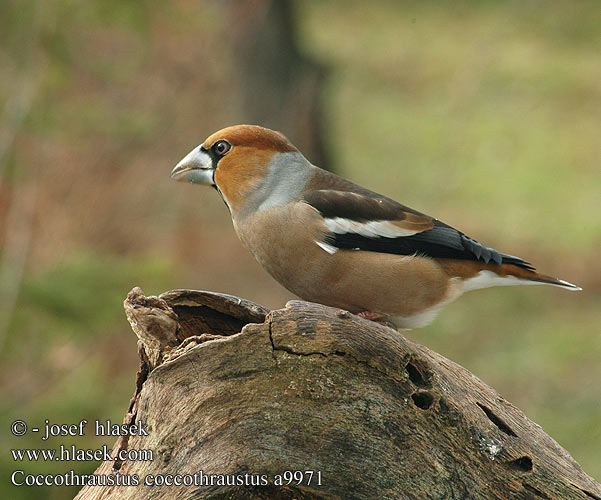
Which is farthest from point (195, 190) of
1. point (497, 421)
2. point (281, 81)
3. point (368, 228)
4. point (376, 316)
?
point (497, 421)

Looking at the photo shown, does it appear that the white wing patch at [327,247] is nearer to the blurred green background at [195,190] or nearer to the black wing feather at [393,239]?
the black wing feather at [393,239]

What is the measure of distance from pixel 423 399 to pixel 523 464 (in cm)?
54

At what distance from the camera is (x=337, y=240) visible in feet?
15.0

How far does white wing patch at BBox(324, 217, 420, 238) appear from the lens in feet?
15.2

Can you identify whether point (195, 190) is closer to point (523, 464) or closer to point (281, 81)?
point (281, 81)

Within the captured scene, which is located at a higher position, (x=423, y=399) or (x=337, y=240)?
(x=337, y=240)

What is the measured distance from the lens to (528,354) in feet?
36.1

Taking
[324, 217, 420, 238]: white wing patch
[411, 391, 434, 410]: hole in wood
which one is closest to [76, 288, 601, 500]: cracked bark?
[411, 391, 434, 410]: hole in wood

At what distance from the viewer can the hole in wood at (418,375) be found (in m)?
3.52

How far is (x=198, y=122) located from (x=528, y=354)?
527 cm

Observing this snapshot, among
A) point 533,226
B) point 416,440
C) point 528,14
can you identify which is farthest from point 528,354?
point 528,14

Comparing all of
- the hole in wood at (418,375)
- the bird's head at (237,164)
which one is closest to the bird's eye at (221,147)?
the bird's head at (237,164)

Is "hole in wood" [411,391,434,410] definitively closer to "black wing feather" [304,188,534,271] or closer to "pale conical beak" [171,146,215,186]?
"black wing feather" [304,188,534,271]

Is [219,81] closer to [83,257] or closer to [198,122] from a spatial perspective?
[198,122]
